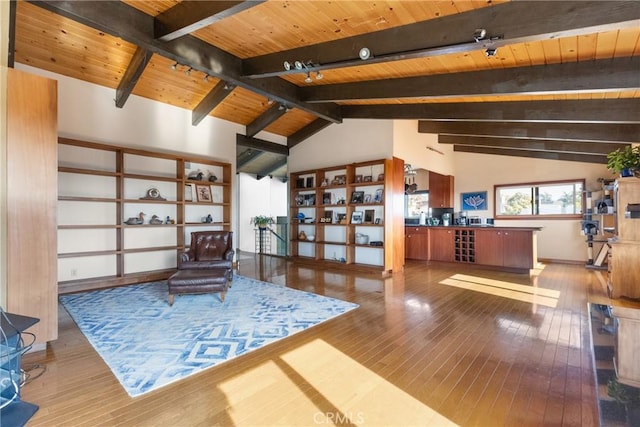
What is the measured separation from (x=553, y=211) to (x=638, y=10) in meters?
6.94

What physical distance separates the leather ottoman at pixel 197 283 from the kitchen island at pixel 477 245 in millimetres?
5571

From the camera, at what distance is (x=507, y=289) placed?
16.4ft

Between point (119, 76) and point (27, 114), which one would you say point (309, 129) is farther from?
point (27, 114)

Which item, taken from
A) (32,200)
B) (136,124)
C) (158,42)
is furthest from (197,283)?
(136,124)

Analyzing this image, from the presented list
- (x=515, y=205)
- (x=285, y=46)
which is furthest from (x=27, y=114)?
(x=515, y=205)

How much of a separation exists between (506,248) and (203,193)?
704 cm

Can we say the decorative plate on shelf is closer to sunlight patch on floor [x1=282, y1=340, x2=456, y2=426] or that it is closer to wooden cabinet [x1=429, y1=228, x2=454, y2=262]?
sunlight patch on floor [x1=282, y1=340, x2=456, y2=426]

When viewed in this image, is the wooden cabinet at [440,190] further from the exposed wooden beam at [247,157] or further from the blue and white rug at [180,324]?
the blue and white rug at [180,324]

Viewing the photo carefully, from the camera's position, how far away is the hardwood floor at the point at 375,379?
1.88 m

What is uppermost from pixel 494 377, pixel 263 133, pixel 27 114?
pixel 263 133

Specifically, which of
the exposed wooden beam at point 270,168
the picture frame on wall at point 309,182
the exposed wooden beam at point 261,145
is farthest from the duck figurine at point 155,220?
the exposed wooden beam at point 270,168

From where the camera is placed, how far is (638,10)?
2.27m

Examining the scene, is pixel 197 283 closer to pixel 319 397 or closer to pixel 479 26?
pixel 319 397

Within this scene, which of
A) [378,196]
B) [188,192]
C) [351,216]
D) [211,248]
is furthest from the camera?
[351,216]
